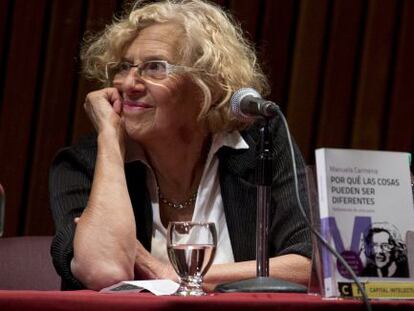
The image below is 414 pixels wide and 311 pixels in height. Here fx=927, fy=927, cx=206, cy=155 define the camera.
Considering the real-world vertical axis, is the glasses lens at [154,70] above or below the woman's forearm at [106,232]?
above

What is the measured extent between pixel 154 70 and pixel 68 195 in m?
0.44

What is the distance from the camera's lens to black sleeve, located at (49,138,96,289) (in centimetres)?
245

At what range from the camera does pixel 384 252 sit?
5.40ft

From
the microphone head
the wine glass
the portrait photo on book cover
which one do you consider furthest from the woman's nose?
the portrait photo on book cover

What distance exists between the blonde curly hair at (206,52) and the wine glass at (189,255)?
93 centimetres

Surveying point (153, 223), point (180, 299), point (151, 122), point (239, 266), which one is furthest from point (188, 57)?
point (180, 299)

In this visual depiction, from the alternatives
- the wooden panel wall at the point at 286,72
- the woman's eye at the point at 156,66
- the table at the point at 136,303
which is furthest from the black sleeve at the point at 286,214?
the wooden panel wall at the point at 286,72

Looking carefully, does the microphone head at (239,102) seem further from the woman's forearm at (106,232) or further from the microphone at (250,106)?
the woman's forearm at (106,232)

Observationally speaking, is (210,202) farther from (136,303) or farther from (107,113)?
(136,303)

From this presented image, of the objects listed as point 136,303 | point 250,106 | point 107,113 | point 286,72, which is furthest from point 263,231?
point 286,72

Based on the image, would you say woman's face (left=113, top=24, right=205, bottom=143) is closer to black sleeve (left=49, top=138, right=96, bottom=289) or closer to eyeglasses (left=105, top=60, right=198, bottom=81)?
eyeglasses (left=105, top=60, right=198, bottom=81)

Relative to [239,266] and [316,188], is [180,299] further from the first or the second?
[239,266]

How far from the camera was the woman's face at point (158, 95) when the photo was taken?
2652 millimetres

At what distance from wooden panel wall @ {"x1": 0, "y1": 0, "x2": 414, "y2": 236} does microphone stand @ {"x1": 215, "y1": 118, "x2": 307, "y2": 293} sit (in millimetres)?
1867
